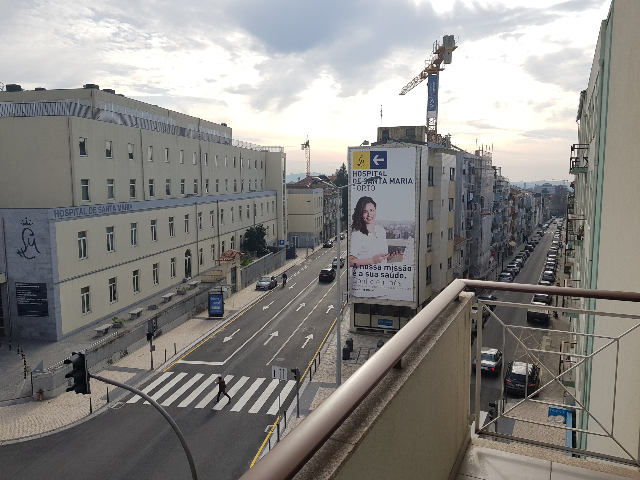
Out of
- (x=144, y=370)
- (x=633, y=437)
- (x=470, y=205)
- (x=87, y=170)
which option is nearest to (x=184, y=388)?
(x=144, y=370)

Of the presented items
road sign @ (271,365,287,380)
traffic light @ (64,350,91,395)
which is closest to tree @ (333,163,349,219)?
road sign @ (271,365,287,380)

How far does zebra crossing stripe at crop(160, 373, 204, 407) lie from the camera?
1024 inches

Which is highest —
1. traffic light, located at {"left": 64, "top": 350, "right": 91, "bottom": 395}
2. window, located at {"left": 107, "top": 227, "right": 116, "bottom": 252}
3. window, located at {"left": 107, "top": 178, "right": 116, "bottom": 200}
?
window, located at {"left": 107, "top": 178, "right": 116, "bottom": 200}

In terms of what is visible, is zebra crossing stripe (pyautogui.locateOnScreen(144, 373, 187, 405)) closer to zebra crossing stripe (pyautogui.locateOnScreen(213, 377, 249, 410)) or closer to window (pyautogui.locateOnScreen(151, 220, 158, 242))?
zebra crossing stripe (pyautogui.locateOnScreen(213, 377, 249, 410))

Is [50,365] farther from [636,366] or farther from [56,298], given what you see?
[636,366]

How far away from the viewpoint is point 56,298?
1247 inches

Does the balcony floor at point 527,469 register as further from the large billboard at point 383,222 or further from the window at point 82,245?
the window at point 82,245

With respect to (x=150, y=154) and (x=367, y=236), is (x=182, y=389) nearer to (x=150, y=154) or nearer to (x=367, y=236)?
(x=367, y=236)

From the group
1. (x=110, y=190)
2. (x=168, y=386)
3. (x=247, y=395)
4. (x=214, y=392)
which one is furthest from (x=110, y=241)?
(x=247, y=395)

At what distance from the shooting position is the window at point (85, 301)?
34.5m

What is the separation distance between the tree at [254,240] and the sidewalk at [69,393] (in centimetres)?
2330

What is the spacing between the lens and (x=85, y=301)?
34812 mm

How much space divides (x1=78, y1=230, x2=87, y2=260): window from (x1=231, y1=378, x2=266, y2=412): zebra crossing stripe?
15.4 m

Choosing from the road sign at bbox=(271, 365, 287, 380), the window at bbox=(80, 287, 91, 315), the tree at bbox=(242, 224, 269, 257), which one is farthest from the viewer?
the tree at bbox=(242, 224, 269, 257)
